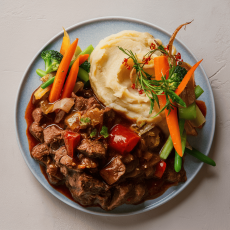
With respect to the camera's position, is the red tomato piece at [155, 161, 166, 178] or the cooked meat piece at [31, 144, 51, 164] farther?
the red tomato piece at [155, 161, 166, 178]

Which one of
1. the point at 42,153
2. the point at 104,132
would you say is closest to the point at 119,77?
the point at 104,132

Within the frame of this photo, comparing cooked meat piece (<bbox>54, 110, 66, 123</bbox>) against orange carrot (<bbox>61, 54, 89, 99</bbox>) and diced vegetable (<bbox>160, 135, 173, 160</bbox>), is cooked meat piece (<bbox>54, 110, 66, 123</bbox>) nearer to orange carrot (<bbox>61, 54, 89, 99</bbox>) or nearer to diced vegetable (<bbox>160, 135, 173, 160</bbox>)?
orange carrot (<bbox>61, 54, 89, 99</bbox>)

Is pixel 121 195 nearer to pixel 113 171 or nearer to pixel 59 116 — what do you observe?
pixel 113 171

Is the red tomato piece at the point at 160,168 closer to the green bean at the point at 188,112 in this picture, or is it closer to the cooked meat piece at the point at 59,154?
the green bean at the point at 188,112

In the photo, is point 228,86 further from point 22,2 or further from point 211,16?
point 22,2

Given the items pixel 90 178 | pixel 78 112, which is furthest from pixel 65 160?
pixel 78 112

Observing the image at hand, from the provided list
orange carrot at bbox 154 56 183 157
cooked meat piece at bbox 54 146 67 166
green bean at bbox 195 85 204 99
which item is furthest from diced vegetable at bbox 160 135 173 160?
cooked meat piece at bbox 54 146 67 166
